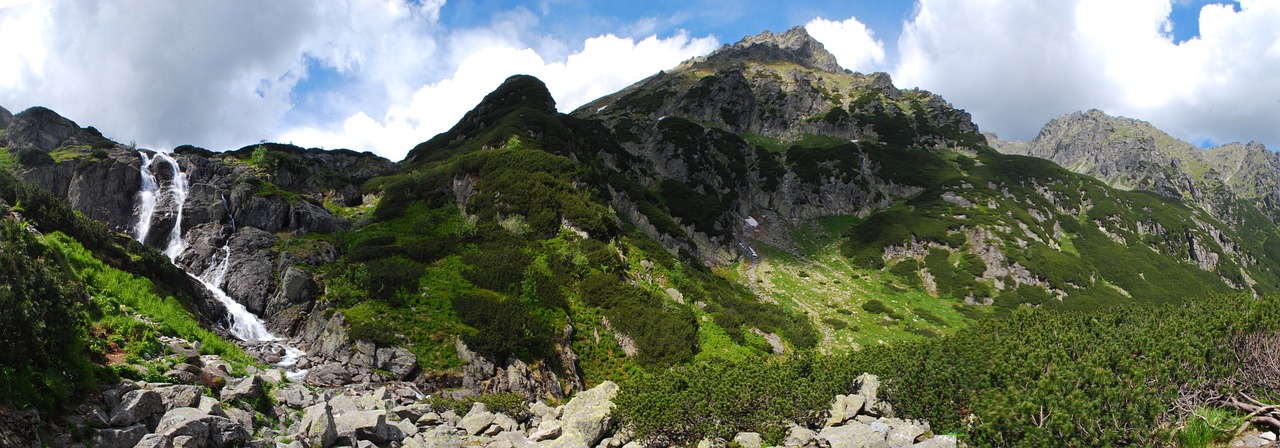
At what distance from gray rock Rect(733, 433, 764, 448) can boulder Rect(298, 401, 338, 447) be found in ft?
32.7

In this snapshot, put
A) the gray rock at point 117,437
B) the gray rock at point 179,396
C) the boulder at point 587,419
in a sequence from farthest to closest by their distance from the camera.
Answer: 1. the boulder at point 587,419
2. the gray rock at point 179,396
3. the gray rock at point 117,437

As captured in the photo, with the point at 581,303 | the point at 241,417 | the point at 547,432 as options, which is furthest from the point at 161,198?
the point at 547,432

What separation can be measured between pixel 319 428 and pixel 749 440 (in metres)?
10.4

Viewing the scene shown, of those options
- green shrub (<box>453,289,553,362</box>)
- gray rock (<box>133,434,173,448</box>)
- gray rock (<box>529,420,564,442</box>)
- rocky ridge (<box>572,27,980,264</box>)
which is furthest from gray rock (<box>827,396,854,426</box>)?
rocky ridge (<box>572,27,980,264</box>)

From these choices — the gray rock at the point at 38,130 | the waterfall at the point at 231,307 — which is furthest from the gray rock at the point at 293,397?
the gray rock at the point at 38,130

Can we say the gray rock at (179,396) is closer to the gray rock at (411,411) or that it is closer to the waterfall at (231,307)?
the gray rock at (411,411)

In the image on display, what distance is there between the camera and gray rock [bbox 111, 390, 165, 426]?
1008cm

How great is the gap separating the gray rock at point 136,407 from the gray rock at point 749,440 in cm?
1298

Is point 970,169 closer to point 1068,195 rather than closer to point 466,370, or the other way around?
point 1068,195

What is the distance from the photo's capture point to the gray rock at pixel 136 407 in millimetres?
10078

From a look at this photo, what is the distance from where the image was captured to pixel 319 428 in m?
12.0

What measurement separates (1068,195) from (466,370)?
104 meters

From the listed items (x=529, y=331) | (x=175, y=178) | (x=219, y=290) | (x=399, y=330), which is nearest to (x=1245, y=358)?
(x=529, y=331)

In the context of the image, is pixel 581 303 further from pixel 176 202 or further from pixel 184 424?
pixel 176 202
